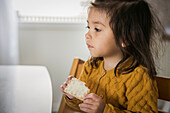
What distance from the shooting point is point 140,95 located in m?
0.70

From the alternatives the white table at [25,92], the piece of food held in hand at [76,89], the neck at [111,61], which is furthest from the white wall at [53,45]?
the piece of food held in hand at [76,89]

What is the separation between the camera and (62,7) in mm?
1819

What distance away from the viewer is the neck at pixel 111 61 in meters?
0.84

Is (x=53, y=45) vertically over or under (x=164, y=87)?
under

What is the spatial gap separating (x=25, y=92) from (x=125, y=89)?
0.39m

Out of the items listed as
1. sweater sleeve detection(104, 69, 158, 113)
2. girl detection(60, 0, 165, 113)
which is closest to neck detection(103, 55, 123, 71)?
girl detection(60, 0, 165, 113)

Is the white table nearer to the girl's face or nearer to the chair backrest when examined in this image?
the girl's face

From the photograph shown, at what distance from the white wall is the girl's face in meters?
1.04

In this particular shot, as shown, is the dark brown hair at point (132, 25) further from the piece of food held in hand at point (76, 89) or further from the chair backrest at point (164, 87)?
the piece of food held in hand at point (76, 89)

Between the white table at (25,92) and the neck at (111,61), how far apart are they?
280 mm

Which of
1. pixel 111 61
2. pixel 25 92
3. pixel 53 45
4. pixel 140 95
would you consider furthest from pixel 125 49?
pixel 53 45

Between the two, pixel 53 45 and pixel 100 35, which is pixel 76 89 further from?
pixel 53 45

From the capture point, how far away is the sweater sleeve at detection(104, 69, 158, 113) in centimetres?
68

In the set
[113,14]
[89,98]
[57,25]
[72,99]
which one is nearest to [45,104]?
[89,98]
